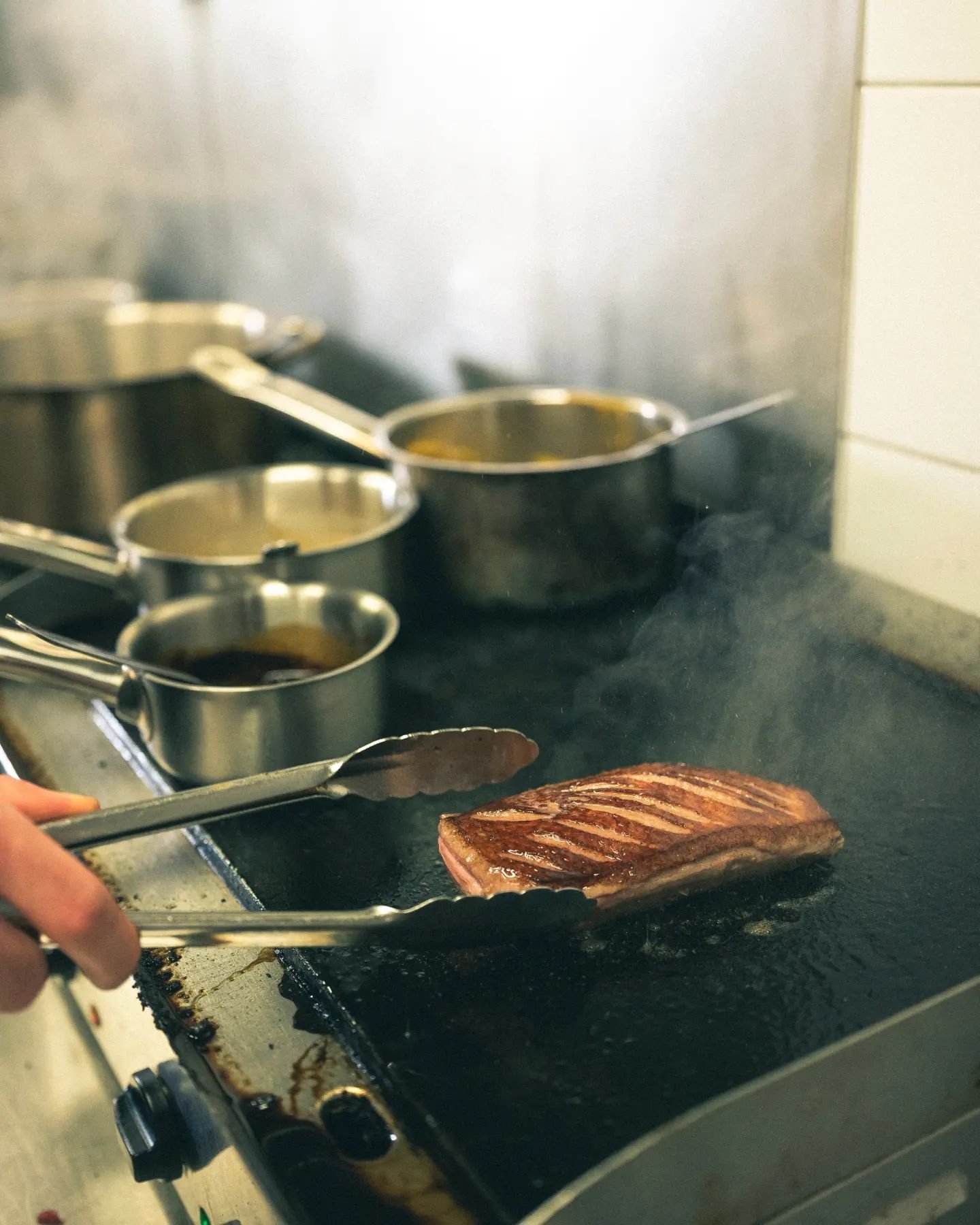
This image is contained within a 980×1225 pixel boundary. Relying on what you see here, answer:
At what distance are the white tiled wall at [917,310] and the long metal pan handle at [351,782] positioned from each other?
1.71 ft

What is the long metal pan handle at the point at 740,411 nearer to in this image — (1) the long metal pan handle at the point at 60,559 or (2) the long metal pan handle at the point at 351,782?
(2) the long metal pan handle at the point at 351,782

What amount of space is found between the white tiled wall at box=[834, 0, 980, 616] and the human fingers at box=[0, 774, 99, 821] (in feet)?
2.83

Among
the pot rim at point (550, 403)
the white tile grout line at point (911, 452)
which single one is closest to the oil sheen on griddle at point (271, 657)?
the pot rim at point (550, 403)

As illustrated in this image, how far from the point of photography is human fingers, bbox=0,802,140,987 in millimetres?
738

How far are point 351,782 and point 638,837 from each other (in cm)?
24

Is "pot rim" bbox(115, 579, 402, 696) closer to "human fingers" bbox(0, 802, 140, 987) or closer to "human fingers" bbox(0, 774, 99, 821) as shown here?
"human fingers" bbox(0, 774, 99, 821)

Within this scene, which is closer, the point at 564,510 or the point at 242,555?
the point at 564,510

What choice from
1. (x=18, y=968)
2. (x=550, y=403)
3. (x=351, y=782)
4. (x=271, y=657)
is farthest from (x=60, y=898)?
(x=550, y=403)

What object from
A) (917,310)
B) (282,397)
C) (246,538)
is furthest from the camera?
(282,397)

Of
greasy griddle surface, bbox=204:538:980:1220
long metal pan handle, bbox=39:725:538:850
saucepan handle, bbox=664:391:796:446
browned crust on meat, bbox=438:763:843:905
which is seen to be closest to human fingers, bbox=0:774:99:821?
long metal pan handle, bbox=39:725:538:850

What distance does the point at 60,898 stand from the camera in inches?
29.1

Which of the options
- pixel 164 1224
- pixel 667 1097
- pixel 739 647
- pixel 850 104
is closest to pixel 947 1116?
pixel 667 1097

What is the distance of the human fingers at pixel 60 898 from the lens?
0.74m

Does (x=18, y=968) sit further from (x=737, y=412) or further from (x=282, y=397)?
(x=282, y=397)
